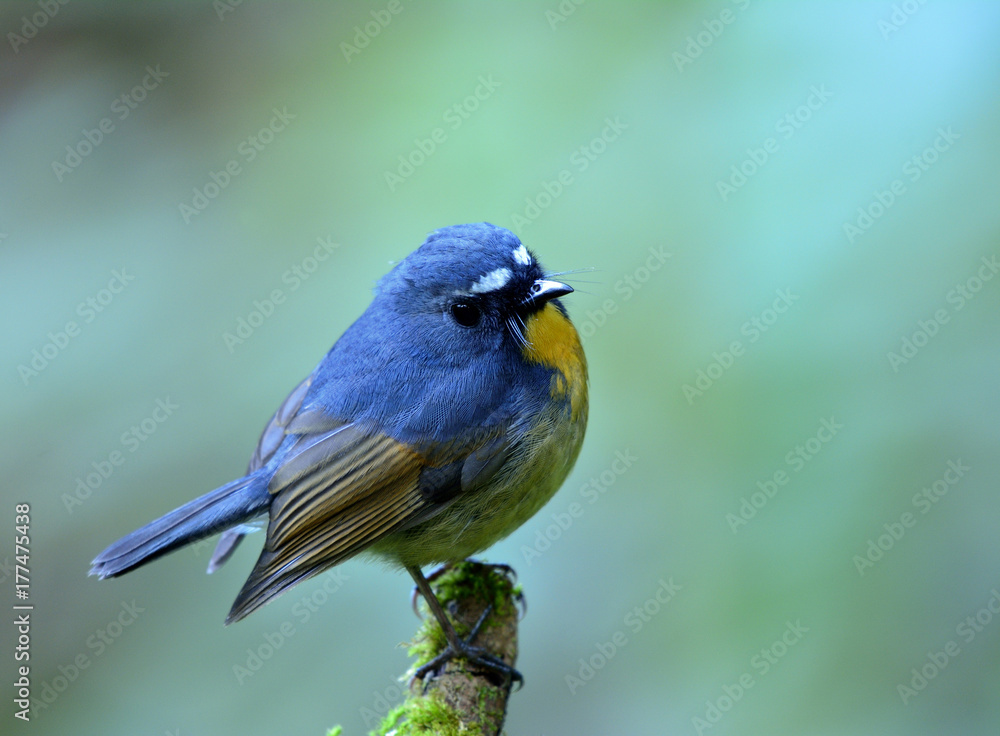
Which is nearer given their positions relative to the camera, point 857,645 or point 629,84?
point 857,645

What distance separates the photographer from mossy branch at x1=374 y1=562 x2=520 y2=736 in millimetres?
A: 2855

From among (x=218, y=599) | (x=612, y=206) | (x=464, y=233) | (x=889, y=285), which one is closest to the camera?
(x=464, y=233)

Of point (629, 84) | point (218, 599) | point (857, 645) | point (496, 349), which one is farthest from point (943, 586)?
point (218, 599)

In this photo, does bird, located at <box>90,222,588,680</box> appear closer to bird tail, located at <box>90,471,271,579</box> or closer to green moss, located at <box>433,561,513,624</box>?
bird tail, located at <box>90,471,271,579</box>

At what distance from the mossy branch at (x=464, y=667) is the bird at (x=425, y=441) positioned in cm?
12

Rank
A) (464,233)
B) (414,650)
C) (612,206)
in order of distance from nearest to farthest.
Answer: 1. (464,233)
2. (414,650)
3. (612,206)

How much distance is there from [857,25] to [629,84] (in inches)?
48.0

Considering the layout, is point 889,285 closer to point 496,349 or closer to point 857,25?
point 857,25

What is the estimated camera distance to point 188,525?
10.4 ft

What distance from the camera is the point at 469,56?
5191 millimetres

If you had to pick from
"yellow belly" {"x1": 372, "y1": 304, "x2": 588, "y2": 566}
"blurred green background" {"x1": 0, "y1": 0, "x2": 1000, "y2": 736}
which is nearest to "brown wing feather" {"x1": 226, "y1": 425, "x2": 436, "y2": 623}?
"yellow belly" {"x1": 372, "y1": 304, "x2": 588, "y2": 566}

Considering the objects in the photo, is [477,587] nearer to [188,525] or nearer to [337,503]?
[337,503]

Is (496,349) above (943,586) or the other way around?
the other way around

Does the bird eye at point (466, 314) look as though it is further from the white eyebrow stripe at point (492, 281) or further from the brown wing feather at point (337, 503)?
the brown wing feather at point (337, 503)
